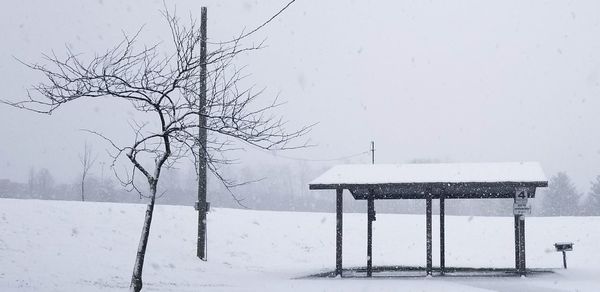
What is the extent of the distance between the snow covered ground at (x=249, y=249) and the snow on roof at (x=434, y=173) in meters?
2.55

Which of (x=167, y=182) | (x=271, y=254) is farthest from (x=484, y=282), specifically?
(x=167, y=182)

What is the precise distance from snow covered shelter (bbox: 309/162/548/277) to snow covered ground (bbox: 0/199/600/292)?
1415mm

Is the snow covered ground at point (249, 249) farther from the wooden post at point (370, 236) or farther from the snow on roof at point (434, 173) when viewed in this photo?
the snow on roof at point (434, 173)

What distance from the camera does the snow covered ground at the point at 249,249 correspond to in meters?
16.3

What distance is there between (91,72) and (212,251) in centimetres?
1721

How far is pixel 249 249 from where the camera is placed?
2967 centimetres

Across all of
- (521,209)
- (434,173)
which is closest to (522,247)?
(521,209)

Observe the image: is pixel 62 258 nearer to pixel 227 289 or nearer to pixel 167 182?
pixel 227 289

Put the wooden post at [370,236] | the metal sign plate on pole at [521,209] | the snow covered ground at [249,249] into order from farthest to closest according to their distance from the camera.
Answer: the wooden post at [370,236] → the metal sign plate on pole at [521,209] → the snow covered ground at [249,249]

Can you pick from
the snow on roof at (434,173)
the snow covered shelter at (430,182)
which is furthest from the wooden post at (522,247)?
the snow on roof at (434,173)

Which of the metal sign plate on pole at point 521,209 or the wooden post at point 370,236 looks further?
the wooden post at point 370,236

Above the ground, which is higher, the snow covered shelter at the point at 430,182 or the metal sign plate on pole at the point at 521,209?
the snow covered shelter at the point at 430,182

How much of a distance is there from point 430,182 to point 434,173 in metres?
1.32

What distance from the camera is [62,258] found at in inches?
707
